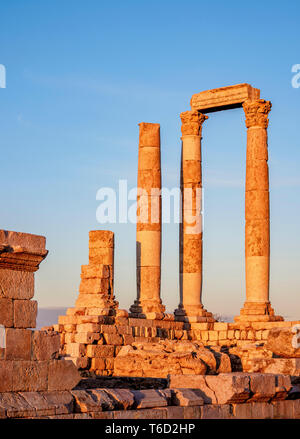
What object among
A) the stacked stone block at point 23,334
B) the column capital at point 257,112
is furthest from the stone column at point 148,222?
the stacked stone block at point 23,334

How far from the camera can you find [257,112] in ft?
105

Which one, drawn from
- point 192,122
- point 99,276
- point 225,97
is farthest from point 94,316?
point 225,97

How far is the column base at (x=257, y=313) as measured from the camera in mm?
30703

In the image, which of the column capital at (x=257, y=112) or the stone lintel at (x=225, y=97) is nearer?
the column capital at (x=257, y=112)

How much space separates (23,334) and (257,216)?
20.4m

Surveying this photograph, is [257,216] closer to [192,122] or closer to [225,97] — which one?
[192,122]

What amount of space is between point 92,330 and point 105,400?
12.5 m

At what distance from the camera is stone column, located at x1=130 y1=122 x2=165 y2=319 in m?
31.1

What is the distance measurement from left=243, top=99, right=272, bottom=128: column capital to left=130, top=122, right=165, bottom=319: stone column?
3735mm

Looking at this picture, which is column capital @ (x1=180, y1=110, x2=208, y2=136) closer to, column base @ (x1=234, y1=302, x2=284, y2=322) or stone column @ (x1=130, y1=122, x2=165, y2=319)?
stone column @ (x1=130, y1=122, x2=165, y2=319)

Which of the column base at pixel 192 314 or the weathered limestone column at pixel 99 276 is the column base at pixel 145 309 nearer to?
the column base at pixel 192 314

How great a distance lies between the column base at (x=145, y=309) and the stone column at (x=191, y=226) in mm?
1577
